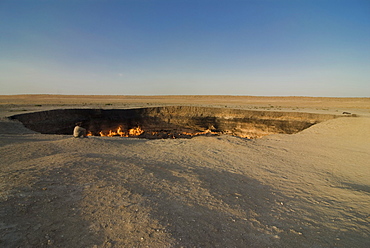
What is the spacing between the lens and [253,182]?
5.62 m

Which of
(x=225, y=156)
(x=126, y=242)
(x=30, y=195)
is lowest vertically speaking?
(x=225, y=156)

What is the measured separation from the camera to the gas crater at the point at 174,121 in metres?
18.5

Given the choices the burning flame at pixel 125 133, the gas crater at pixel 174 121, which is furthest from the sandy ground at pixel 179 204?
the burning flame at pixel 125 133

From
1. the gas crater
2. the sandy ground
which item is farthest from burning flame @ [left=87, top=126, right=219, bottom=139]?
the sandy ground

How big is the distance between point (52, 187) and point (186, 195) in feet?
8.42

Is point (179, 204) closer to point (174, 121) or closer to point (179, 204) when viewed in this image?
point (179, 204)

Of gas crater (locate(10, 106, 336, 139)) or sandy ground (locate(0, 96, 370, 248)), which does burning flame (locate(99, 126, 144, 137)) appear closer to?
gas crater (locate(10, 106, 336, 139))

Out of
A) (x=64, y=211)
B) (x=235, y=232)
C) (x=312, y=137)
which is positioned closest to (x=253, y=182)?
(x=235, y=232)

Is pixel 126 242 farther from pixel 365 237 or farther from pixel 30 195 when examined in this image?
pixel 365 237

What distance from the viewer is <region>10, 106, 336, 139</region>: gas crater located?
18.5m

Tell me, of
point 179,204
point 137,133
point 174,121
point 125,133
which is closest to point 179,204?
point 179,204

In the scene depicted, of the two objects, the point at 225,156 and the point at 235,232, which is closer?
the point at 235,232

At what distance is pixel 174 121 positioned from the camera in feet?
76.7

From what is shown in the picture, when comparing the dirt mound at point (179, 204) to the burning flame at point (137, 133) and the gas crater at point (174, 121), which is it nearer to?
the gas crater at point (174, 121)
